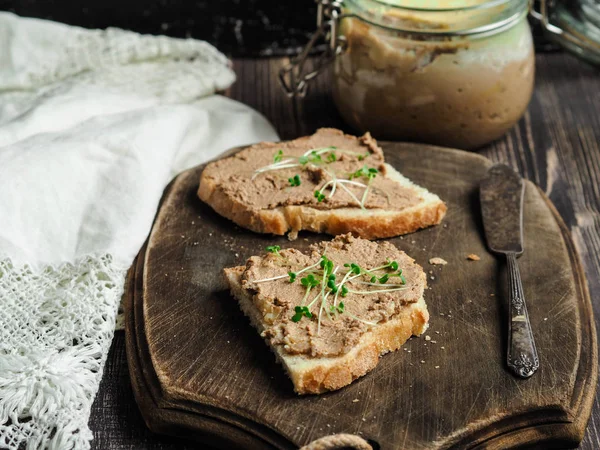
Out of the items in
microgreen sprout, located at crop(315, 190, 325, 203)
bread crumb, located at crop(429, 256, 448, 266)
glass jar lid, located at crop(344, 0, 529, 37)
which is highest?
glass jar lid, located at crop(344, 0, 529, 37)

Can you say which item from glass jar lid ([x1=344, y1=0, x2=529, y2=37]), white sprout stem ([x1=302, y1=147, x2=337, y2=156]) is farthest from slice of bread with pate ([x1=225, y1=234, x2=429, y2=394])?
glass jar lid ([x1=344, y1=0, x2=529, y2=37])

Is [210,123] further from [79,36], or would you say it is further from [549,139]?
[549,139]

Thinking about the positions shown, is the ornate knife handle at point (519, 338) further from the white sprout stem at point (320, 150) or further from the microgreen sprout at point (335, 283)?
the white sprout stem at point (320, 150)

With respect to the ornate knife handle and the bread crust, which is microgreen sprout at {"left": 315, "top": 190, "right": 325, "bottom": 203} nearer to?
the bread crust

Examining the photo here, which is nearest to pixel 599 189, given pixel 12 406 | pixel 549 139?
pixel 549 139

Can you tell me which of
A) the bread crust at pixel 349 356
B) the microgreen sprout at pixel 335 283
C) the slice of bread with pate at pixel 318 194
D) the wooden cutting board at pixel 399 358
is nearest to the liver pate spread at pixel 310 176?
the slice of bread with pate at pixel 318 194

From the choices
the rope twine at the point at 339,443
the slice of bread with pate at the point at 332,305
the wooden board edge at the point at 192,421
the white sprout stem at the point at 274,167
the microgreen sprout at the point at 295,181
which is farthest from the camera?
the white sprout stem at the point at 274,167
